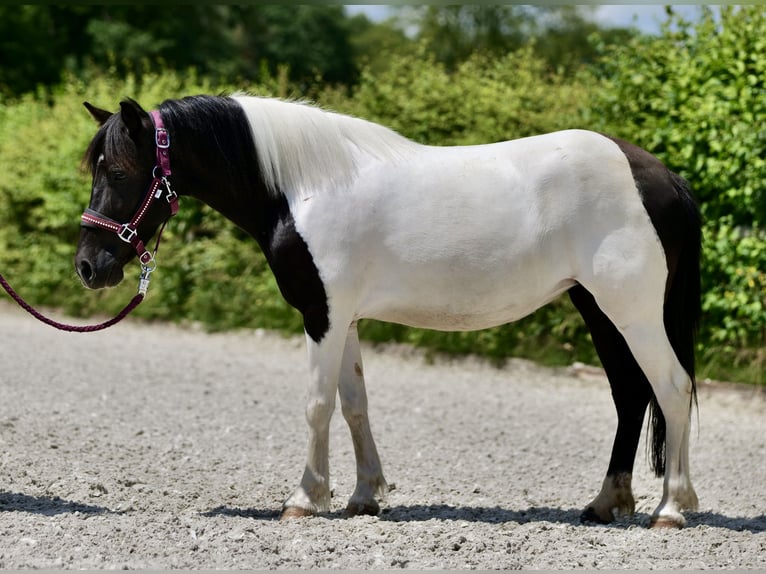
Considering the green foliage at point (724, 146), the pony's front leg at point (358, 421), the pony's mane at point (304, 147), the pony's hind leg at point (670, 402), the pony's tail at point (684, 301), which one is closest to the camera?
the pony's hind leg at point (670, 402)

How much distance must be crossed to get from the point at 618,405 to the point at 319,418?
1.46 metres

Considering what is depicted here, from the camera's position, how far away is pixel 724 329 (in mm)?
8375

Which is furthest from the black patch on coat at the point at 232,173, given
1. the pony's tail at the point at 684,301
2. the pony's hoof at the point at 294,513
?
the pony's tail at the point at 684,301

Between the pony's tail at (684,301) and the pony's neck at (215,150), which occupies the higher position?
the pony's neck at (215,150)

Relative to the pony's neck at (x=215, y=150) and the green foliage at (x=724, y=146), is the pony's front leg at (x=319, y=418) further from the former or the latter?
the green foliage at (x=724, y=146)

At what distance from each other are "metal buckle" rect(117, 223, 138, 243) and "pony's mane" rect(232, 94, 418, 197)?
64cm

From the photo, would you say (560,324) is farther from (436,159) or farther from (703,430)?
(436,159)

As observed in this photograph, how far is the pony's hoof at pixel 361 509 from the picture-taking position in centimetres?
459

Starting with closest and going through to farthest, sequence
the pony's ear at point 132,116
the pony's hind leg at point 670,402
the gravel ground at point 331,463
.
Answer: the gravel ground at point 331,463 < the pony's ear at point 132,116 < the pony's hind leg at point 670,402

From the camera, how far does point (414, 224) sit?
435 centimetres

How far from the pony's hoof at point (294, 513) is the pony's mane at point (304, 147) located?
4.68 ft

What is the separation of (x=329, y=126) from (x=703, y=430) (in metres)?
4.32

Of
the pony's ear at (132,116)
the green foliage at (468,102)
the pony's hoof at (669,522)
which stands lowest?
the pony's hoof at (669,522)

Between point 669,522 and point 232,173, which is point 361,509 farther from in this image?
point 232,173
